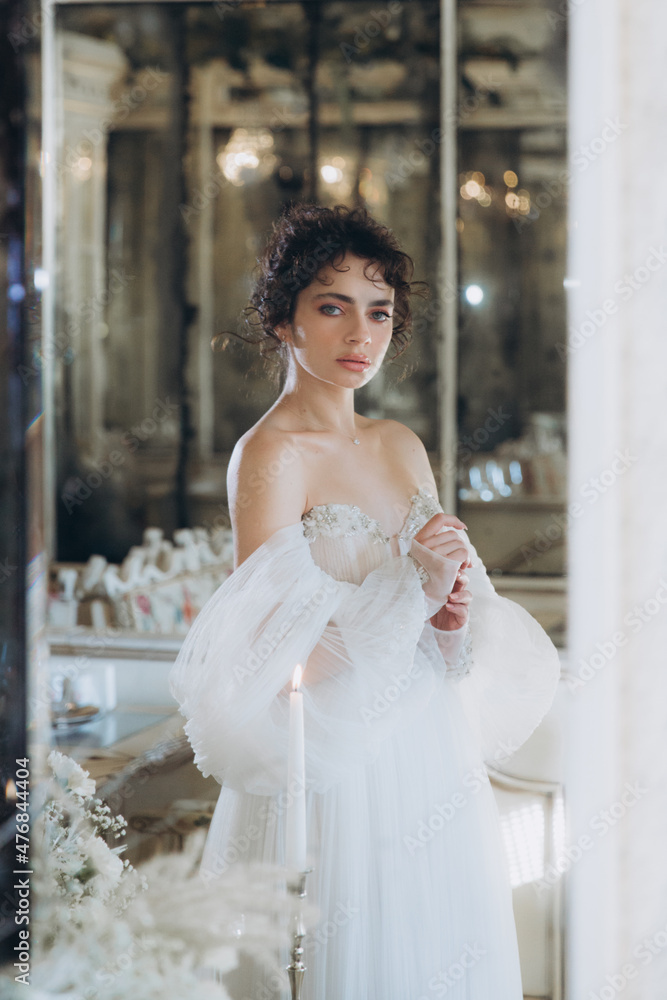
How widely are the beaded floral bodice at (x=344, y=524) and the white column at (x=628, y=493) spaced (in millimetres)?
185

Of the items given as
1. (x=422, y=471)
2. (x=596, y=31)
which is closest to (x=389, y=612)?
(x=422, y=471)

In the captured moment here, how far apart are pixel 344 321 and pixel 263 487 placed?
19 centimetres

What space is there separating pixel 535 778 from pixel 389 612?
2.39 ft

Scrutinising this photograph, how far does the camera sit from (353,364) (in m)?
0.89

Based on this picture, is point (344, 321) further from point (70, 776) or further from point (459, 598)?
point (70, 776)

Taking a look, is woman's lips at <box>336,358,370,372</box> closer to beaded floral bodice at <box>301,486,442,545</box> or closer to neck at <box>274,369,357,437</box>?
neck at <box>274,369,357,437</box>

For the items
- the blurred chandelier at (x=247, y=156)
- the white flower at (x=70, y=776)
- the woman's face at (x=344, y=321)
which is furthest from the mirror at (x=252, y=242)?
the woman's face at (x=344, y=321)

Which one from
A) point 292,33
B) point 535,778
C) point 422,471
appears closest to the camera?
point 422,471

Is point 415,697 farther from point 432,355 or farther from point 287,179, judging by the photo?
point 287,179

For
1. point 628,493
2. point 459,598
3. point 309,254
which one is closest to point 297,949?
point 459,598

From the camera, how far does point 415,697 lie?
84 centimetres

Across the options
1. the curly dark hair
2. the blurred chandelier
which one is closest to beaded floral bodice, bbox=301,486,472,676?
the curly dark hair

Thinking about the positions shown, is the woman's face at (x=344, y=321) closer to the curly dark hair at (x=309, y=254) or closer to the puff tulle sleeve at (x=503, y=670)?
the curly dark hair at (x=309, y=254)

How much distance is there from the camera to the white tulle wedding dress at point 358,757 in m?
0.81
